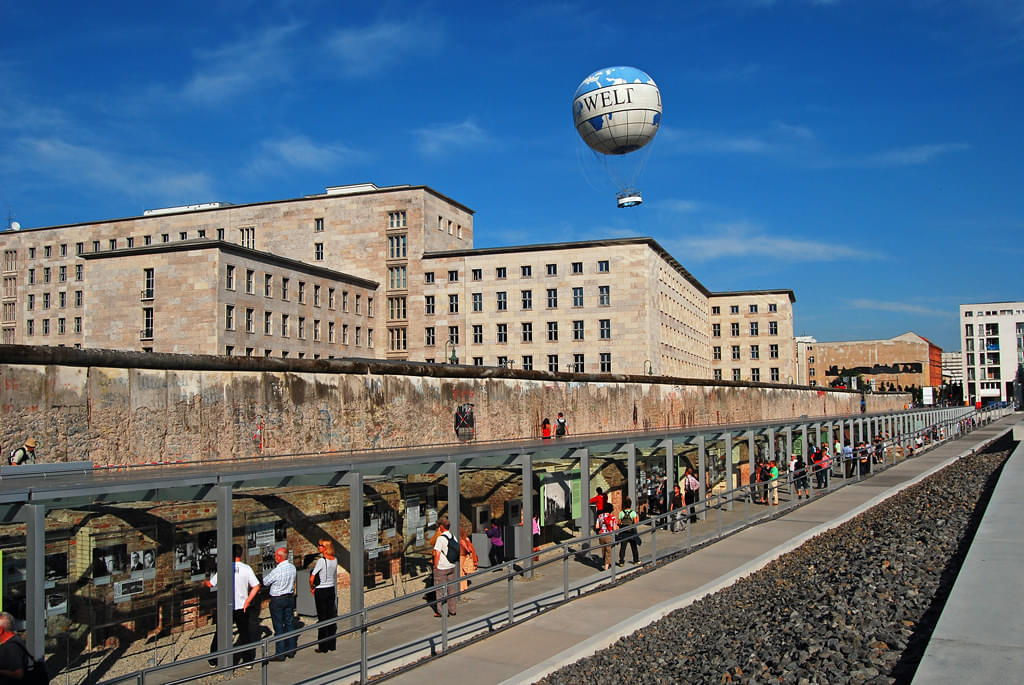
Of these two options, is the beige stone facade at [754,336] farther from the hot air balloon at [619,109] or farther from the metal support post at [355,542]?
the metal support post at [355,542]

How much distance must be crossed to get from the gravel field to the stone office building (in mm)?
46627

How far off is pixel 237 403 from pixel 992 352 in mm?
163804

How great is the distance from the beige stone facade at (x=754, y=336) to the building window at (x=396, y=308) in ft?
140

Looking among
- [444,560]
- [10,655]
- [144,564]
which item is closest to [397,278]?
[444,560]

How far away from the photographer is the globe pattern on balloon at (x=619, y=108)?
33.9 meters

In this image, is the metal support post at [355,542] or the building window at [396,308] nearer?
the metal support post at [355,542]

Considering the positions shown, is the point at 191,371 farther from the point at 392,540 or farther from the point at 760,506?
the point at 760,506

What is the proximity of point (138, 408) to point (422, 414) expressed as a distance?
882cm

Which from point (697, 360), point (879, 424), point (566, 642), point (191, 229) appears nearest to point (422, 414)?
point (566, 642)

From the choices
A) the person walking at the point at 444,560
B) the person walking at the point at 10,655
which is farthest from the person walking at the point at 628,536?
the person walking at the point at 10,655

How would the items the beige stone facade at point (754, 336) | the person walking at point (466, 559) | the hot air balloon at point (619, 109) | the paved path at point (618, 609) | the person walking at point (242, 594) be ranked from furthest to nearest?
the beige stone facade at point (754, 336), the hot air balloon at point (619, 109), the person walking at point (466, 559), the person walking at point (242, 594), the paved path at point (618, 609)

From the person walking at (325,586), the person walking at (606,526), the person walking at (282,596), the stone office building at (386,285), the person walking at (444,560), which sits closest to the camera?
the person walking at (282,596)

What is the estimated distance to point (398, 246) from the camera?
70438 mm

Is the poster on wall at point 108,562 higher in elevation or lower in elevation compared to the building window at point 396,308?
lower
